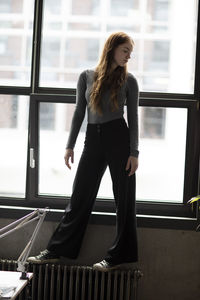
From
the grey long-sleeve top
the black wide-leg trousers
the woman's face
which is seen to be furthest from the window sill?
the woman's face

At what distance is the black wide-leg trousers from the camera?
2838mm

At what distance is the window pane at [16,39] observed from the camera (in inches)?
124

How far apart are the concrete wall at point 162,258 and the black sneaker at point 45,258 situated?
15 centimetres

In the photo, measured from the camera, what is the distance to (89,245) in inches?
120

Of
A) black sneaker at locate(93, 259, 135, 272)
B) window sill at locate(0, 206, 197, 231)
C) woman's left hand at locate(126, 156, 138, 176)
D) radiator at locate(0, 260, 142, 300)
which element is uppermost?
woman's left hand at locate(126, 156, 138, 176)

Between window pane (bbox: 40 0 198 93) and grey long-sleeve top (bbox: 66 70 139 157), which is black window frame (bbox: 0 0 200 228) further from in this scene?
grey long-sleeve top (bbox: 66 70 139 157)

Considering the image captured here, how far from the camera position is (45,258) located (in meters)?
2.90

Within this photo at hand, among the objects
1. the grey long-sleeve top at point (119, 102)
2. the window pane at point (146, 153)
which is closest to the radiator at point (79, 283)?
the window pane at point (146, 153)

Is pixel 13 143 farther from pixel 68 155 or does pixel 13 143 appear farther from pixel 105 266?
pixel 105 266

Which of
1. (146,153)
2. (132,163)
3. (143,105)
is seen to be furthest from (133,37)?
(132,163)

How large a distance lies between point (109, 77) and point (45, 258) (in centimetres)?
122

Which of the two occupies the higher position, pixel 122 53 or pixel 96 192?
Result: pixel 122 53

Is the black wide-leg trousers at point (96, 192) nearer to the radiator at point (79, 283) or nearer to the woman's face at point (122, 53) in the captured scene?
the radiator at point (79, 283)

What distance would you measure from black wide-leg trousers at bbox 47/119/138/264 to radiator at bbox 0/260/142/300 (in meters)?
0.11
